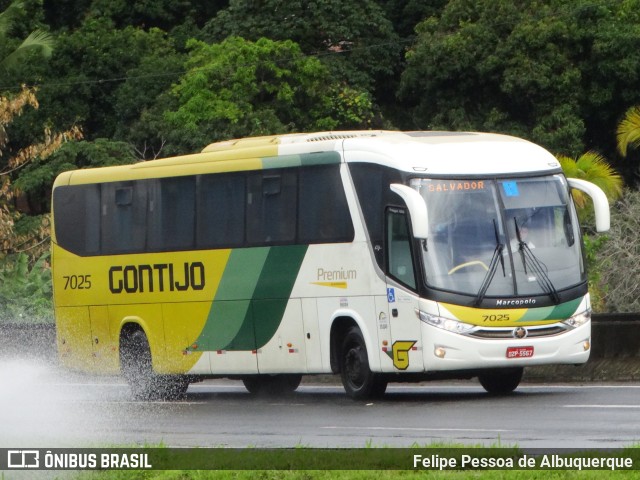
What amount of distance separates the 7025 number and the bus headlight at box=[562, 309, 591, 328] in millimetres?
8117

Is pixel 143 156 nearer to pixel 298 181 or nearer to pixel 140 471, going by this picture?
pixel 298 181

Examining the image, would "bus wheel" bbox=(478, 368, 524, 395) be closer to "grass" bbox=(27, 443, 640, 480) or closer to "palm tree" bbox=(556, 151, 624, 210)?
"grass" bbox=(27, 443, 640, 480)

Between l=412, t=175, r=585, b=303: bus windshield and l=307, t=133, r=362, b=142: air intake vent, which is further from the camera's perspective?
l=307, t=133, r=362, b=142: air intake vent

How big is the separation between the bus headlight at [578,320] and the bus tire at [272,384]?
5364 mm

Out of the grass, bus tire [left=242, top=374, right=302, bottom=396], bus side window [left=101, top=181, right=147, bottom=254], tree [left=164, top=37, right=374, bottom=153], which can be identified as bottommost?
bus tire [left=242, top=374, right=302, bottom=396]

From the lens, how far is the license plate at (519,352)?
17.5 m

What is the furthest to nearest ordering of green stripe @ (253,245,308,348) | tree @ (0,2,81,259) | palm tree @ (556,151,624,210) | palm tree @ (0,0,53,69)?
palm tree @ (0,0,53,69) < tree @ (0,2,81,259) < palm tree @ (556,151,624,210) < green stripe @ (253,245,308,348)

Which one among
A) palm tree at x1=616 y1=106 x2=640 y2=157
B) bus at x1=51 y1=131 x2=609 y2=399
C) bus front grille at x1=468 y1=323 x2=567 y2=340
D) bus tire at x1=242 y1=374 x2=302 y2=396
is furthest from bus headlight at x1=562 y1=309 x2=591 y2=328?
palm tree at x1=616 y1=106 x2=640 y2=157

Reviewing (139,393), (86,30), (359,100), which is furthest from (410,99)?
(139,393)

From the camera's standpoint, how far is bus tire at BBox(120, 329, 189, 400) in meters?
22.3

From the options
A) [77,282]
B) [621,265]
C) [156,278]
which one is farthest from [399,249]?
[621,265]

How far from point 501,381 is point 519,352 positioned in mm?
1988

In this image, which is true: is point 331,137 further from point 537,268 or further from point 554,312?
point 554,312

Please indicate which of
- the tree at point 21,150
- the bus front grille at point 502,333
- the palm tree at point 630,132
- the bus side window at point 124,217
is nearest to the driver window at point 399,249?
the bus front grille at point 502,333
